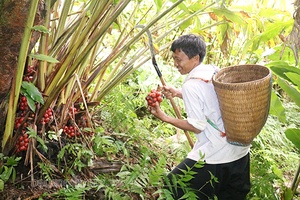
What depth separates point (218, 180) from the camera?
206 cm

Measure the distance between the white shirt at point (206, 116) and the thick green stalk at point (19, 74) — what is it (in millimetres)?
805

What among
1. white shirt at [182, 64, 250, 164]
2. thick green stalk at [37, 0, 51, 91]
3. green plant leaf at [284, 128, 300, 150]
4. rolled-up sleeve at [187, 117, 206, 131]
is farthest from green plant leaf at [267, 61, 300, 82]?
thick green stalk at [37, 0, 51, 91]

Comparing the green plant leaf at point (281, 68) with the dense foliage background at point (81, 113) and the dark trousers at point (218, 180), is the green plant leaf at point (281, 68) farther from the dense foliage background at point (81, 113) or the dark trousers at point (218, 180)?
the dark trousers at point (218, 180)

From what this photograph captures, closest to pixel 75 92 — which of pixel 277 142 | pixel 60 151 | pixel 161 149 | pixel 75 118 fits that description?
pixel 75 118

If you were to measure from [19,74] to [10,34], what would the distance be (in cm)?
18

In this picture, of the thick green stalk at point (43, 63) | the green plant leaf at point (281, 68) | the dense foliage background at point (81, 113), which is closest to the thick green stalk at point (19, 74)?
the dense foliage background at point (81, 113)

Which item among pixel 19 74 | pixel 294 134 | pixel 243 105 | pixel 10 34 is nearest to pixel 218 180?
pixel 243 105

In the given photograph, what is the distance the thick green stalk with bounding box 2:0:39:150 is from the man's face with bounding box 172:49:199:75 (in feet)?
2.72

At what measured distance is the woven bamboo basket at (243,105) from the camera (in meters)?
1.74

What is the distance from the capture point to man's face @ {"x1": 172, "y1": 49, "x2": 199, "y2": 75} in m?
2.09

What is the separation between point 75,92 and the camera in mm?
2287

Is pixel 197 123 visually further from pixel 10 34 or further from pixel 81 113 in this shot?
pixel 10 34

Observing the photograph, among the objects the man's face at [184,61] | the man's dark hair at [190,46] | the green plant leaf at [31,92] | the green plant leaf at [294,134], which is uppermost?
the green plant leaf at [31,92]

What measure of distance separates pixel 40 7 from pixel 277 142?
294 centimetres
